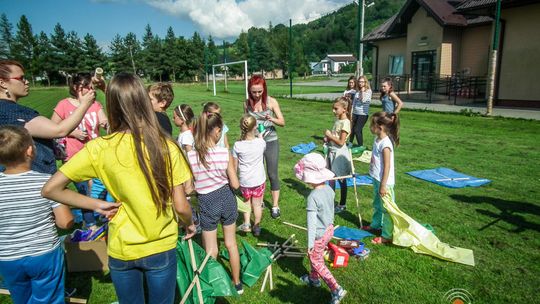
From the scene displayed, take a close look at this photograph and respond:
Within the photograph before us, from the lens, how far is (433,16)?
884 inches

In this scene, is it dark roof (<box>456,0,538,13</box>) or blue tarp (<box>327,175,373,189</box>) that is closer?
blue tarp (<box>327,175,373,189</box>)

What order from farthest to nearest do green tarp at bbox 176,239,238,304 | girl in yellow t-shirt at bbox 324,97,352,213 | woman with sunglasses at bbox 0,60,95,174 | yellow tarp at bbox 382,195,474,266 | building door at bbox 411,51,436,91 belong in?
building door at bbox 411,51,436,91
girl in yellow t-shirt at bbox 324,97,352,213
yellow tarp at bbox 382,195,474,266
green tarp at bbox 176,239,238,304
woman with sunglasses at bbox 0,60,95,174

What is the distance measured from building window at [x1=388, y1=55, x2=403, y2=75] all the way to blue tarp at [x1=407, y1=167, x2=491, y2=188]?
72.3 feet

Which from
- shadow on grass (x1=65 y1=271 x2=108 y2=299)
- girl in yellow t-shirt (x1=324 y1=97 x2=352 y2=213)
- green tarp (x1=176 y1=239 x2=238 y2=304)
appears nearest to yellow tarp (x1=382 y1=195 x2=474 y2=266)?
girl in yellow t-shirt (x1=324 y1=97 x2=352 y2=213)

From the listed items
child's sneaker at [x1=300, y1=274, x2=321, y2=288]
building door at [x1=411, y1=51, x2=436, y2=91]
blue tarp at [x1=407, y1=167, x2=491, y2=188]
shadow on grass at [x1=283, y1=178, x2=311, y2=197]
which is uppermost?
building door at [x1=411, y1=51, x2=436, y2=91]

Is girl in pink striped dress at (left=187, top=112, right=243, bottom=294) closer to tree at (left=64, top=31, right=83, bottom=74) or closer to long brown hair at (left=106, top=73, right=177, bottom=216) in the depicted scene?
long brown hair at (left=106, top=73, right=177, bottom=216)

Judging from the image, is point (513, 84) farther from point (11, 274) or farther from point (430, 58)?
point (11, 274)

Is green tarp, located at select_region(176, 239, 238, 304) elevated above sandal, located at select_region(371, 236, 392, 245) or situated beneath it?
elevated above

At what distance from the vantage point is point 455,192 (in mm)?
6410

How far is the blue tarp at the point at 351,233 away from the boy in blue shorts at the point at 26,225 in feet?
11.3

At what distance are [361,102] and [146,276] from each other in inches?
324

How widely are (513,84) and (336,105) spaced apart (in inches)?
673

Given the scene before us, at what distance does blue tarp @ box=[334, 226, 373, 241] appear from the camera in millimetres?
4738

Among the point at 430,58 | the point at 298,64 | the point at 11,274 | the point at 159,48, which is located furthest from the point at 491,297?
the point at 298,64
